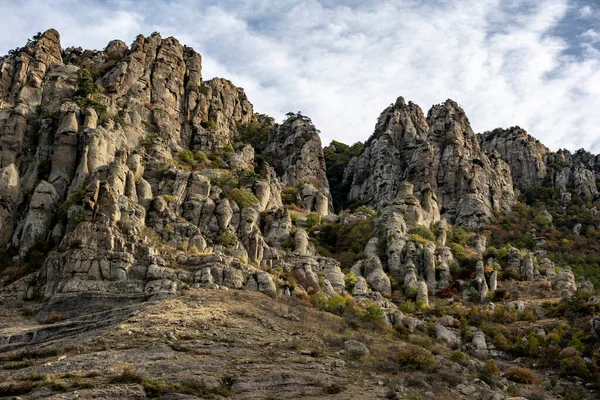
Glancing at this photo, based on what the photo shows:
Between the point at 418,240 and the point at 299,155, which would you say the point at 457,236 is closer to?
the point at 418,240

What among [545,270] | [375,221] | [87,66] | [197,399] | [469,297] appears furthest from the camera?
[87,66]

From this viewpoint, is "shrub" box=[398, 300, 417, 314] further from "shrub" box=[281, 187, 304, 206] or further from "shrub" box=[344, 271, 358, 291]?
"shrub" box=[281, 187, 304, 206]

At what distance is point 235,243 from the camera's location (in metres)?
54.0

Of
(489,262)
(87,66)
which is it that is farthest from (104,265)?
(87,66)

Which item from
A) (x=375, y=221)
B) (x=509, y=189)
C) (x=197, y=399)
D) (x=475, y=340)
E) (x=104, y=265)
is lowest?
(x=197, y=399)

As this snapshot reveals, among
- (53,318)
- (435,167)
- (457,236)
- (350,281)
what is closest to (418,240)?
(457,236)

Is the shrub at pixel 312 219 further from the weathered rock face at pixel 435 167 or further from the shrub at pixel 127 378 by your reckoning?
the shrub at pixel 127 378

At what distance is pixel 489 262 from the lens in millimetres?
67125

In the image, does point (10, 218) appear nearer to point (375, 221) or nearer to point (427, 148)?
point (375, 221)

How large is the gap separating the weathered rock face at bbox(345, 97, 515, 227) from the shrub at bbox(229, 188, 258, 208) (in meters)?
23.4

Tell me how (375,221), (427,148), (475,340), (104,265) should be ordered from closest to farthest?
(104,265) < (475,340) < (375,221) < (427,148)

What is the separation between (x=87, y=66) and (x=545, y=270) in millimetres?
61217

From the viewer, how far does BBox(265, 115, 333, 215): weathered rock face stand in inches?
3738

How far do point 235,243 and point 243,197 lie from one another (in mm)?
10634
